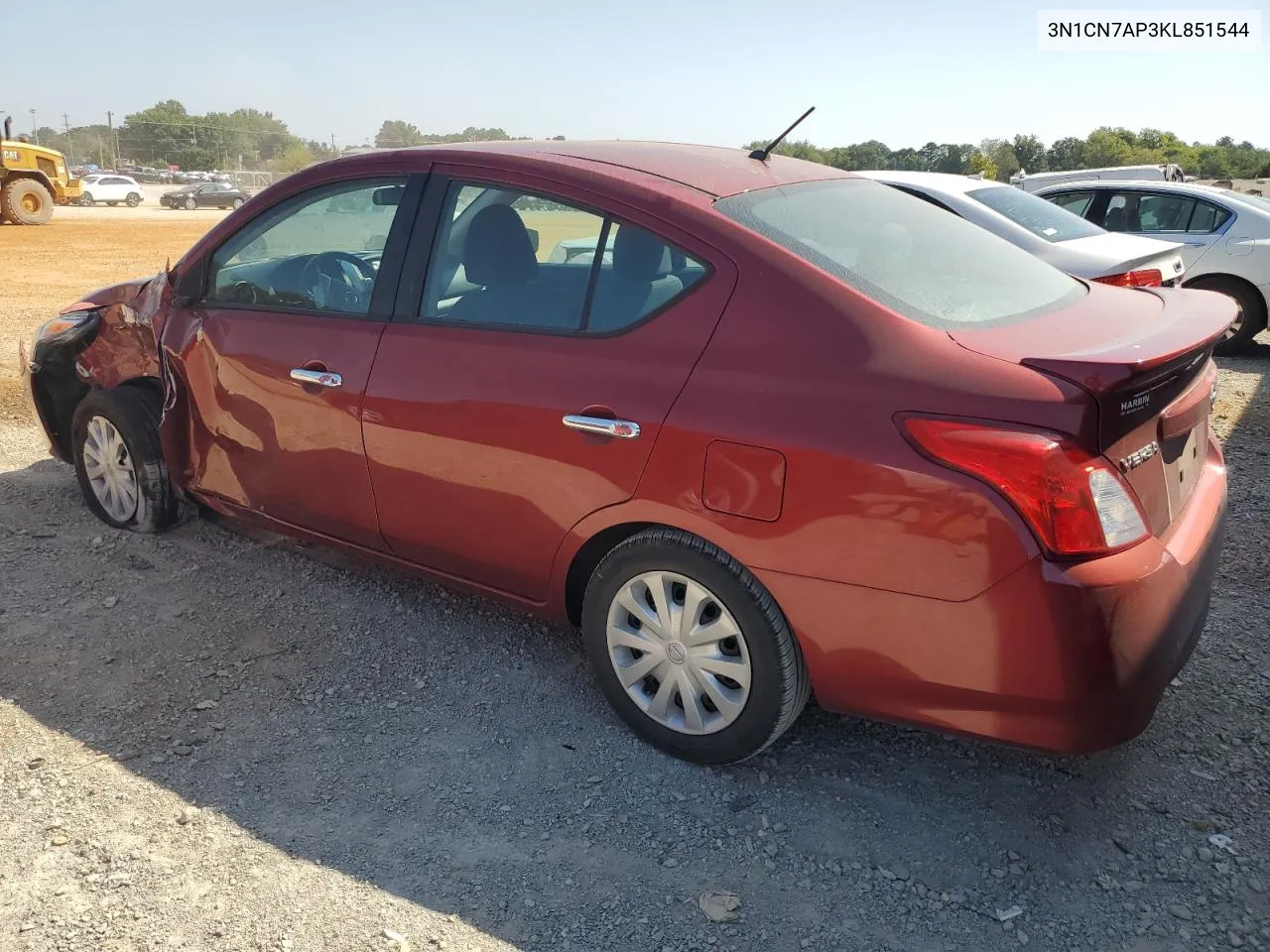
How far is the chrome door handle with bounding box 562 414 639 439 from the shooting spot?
2.68 metres

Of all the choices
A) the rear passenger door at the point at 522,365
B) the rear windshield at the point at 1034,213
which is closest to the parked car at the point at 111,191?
the rear windshield at the point at 1034,213

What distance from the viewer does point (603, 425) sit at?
8.96 feet

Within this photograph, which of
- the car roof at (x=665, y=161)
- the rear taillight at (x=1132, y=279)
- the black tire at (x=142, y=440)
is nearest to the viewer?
the car roof at (x=665, y=161)

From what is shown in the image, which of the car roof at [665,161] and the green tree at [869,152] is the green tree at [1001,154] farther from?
the car roof at [665,161]

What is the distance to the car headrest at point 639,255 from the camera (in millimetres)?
2768

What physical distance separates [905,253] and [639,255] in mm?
764

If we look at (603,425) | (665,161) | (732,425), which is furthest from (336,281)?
(732,425)

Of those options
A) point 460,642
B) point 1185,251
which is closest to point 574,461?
point 460,642

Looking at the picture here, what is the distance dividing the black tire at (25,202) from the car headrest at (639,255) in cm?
2699

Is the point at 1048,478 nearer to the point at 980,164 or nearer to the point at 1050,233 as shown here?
the point at 1050,233

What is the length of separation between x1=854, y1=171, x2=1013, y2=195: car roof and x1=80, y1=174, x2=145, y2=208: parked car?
43286mm

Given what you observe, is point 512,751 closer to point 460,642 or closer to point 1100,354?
point 460,642

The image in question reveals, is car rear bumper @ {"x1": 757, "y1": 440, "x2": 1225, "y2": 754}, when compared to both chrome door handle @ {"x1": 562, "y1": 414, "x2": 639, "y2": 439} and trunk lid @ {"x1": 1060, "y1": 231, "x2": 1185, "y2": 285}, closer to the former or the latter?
chrome door handle @ {"x1": 562, "y1": 414, "x2": 639, "y2": 439}

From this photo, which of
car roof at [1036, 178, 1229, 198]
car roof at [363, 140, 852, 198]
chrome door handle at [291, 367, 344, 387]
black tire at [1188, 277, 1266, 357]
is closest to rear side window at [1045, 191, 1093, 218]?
car roof at [1036, 178, 1229, 198]
